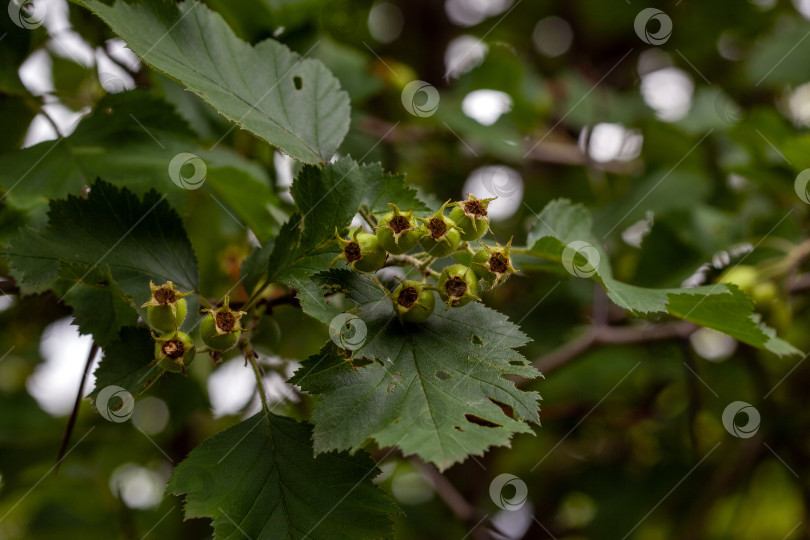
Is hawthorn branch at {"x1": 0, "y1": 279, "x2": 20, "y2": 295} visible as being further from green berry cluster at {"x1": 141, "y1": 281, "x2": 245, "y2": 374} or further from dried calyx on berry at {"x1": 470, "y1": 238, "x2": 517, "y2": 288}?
dried calyx on berry at {"x1": 470, "y1": 238, "x2": 517, "y2": 288}

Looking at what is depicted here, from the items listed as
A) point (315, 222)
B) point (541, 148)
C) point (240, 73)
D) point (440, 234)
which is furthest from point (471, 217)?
point (541, 148)

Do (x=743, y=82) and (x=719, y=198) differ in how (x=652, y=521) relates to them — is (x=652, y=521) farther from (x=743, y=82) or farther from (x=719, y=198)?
(x=743, y=82)

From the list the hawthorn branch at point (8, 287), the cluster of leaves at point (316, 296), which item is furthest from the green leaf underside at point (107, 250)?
the hawthorn branch at point (8, 287)

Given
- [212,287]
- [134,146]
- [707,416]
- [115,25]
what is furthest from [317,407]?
[707,416]

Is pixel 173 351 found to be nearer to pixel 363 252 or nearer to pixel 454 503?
pixel 363 252

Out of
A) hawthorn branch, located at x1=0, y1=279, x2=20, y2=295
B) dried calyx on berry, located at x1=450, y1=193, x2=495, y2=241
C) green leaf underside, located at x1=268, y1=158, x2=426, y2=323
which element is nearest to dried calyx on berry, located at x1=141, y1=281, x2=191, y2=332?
green leaf underside, located at x1=268, y1=158, x2=426, y2=323

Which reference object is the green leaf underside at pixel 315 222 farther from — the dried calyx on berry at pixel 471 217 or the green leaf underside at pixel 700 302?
the green leaf underside at pixel 700 302

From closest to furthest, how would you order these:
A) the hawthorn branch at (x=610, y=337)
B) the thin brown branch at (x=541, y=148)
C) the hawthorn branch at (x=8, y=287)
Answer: the hawthorn branch at (x=8, y=287) → the hawthorn branch at (x=610, y=337) → the thin brown branch at (x=541, y=148)

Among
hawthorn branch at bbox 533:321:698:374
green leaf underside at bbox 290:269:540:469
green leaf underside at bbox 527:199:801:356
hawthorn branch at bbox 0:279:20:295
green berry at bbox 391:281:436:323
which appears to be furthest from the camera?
hawthorn branch at bbox 533:321:698:374
